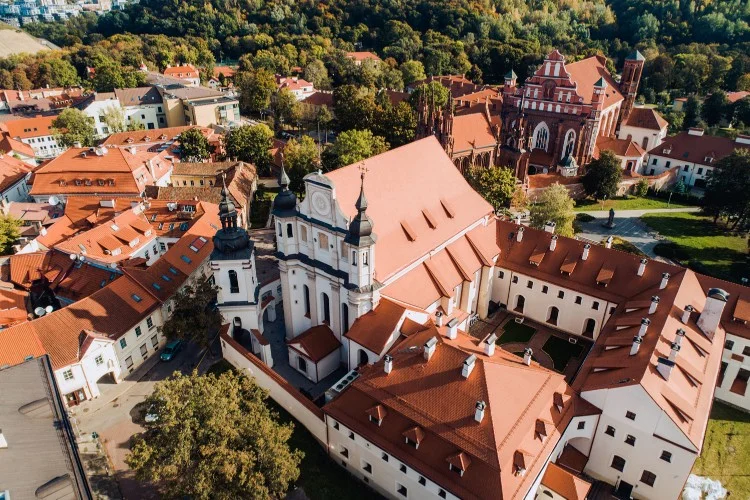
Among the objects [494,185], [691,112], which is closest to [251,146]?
[494,185]

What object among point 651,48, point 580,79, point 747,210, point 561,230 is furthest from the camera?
point 651,48

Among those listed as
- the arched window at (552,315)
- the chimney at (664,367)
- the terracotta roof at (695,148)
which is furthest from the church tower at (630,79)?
the chimney at (664,367)

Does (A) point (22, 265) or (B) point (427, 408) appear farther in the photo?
(A) point (22, 265)

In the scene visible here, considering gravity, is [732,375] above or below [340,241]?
below

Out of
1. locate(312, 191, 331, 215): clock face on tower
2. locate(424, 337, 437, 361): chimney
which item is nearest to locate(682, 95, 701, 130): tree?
locate(312, 191, 331, 215): clock face on tower

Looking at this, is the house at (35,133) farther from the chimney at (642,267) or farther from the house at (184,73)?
the chimney at (642,267)

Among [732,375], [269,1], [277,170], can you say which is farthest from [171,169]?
[269,1]

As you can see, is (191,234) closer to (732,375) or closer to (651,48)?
(732,375)
